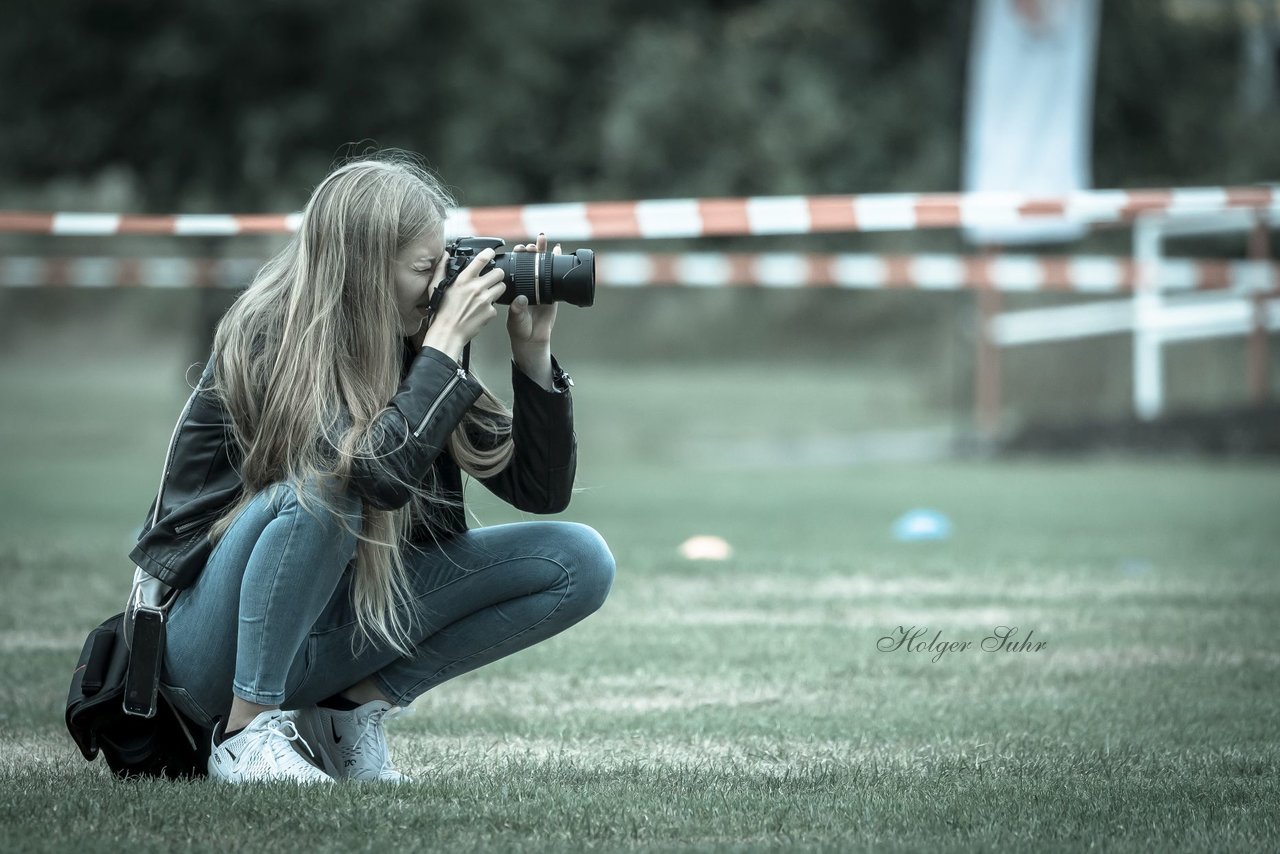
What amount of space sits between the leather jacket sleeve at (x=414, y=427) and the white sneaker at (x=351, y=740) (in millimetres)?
489

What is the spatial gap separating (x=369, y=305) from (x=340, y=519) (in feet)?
1.30

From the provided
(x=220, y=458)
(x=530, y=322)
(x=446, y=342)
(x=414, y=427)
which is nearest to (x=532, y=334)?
Answer: (x=530, y=322)

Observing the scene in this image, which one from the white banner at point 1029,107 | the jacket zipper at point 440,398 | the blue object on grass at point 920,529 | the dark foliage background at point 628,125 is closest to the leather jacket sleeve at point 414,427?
the jacket zipper at point 440,398

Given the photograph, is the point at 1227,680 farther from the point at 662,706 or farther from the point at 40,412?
the point at 40,412

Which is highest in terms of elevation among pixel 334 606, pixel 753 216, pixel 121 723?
pixel 753 216

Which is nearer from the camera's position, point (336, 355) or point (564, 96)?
point (336, 355)

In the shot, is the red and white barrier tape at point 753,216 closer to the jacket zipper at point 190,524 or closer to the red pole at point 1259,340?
the jacket zipper at point 190,524

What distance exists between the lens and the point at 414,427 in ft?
9.93

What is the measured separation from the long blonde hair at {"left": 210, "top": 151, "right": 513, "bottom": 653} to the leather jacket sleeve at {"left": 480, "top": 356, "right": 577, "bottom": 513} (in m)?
0.18

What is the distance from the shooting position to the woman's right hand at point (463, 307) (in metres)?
3.11

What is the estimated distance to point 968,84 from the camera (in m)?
22.7

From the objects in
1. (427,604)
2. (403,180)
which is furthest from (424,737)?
(403,180)

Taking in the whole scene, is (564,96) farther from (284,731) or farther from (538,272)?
(284,731)

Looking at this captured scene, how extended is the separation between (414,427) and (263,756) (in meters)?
0.63
